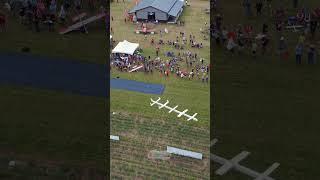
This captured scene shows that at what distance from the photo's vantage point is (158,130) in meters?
18.0

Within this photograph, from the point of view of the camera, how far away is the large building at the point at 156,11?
2883 centimetres

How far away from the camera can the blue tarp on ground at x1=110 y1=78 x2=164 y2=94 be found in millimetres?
20875
